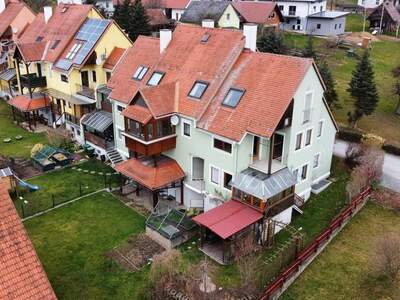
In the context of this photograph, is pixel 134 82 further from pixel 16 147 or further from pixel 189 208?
pixel 16 147

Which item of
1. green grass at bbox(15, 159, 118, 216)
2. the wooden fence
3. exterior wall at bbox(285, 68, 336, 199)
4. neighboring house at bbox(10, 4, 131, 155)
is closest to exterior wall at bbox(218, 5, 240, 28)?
neighboring house at bbox(10, 4, 131, 155)

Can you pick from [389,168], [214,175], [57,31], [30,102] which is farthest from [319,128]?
[57,31]

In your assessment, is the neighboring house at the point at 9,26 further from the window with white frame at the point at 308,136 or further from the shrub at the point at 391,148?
the shrub at the point at 391,148

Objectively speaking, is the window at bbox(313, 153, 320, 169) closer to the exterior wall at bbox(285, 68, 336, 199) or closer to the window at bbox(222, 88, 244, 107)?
the exterior wall at bbox(285, 68, 336, 199)

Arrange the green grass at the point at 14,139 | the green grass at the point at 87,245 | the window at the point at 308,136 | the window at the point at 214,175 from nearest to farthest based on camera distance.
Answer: the green grass at the point at 87,245, the window at the point at 214,175, the window at the point at 308,136, the green grass at the point at 14,139

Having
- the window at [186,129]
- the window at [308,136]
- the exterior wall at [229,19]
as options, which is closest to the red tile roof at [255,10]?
the exterior wall at [229,19]

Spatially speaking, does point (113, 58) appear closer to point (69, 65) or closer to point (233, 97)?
point (69, 65)
